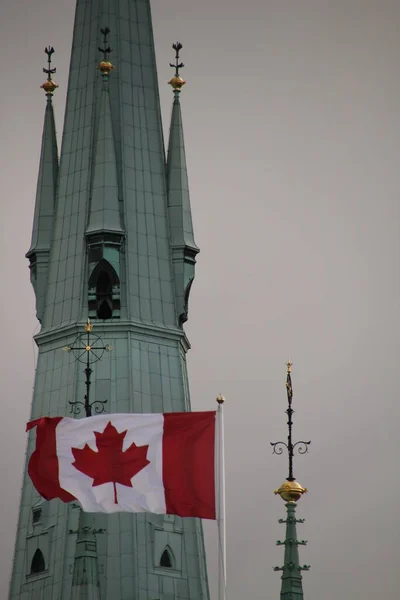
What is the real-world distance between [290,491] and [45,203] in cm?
1894

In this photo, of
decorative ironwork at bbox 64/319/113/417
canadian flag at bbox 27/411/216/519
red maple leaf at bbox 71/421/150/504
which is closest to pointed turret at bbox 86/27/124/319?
decorative ironwork at bbox 64/319/113/417

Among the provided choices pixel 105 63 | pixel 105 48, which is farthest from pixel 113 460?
pixel 105 48

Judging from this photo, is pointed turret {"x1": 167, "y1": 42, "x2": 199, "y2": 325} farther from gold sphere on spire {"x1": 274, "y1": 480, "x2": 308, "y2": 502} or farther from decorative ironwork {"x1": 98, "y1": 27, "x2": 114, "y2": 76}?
gold sphere on spire {"x1": 274, "y1": 480, "x2": 308, "y2": 502}

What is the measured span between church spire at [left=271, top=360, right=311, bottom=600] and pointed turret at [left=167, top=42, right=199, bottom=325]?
12.3 m

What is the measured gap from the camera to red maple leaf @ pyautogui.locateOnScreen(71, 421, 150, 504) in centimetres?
9919

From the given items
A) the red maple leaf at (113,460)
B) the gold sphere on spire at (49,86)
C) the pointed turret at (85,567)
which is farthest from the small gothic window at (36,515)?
the red maple leaf at (113,460)

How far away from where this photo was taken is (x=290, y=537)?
11344 centimetres

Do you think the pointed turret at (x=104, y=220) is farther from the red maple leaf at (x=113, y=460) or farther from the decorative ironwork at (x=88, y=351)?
the red maple leaf at (x=113, y=460)

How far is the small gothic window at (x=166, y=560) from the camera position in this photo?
119 meters

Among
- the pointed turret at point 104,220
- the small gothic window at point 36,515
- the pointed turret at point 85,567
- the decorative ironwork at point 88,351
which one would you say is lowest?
the pointed turret at point 85,567

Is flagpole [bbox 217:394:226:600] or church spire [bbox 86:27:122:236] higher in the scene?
church spire [bbox 86:27:122:236]

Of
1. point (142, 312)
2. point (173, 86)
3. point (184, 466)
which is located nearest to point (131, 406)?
point (142, 312)

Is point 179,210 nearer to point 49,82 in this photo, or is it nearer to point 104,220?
point 104,220

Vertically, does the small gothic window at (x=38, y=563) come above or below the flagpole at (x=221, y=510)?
above
